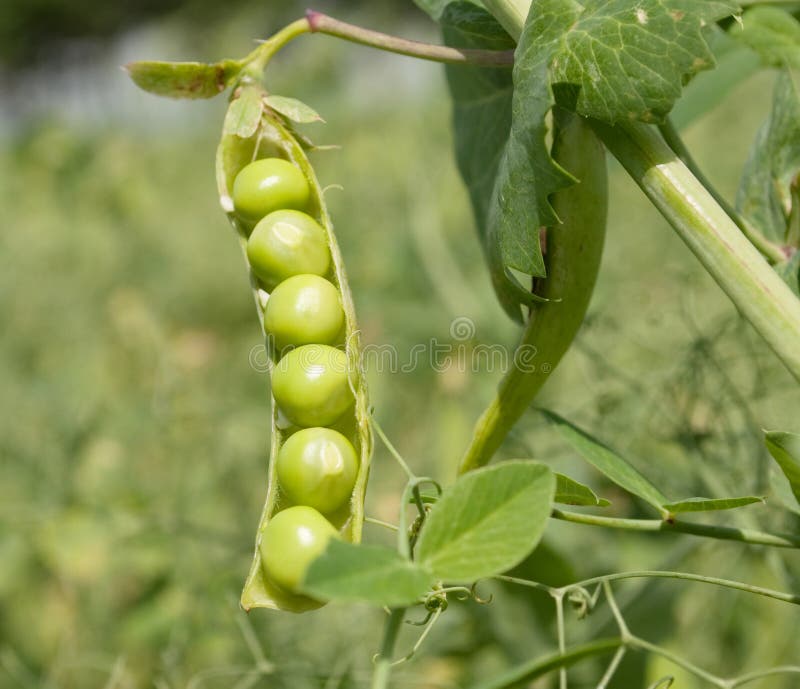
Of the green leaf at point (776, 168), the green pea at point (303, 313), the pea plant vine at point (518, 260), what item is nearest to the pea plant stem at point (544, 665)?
the pea plant vine at point (518, 260)

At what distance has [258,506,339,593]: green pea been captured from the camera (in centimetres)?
42

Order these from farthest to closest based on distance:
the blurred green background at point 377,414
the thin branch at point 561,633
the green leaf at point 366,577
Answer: the blurred green background at point 377,414 < the thin branch at point 561,633 < the green leaf at point 366,577

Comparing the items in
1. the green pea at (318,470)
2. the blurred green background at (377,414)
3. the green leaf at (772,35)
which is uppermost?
the green leaf at (772,35)

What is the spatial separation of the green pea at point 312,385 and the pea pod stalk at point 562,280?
3.5 inches

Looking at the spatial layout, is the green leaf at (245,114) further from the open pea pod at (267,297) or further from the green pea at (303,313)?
the green pea at (303,313)

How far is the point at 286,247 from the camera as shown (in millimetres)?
546

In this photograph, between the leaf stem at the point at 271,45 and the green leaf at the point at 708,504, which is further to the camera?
the leaf stem at the point at 271,45

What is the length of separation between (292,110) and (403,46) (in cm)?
9

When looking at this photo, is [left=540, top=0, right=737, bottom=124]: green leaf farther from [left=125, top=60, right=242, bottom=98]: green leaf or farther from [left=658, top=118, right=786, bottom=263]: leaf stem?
[left=125, top=60, right=242, bottom=98]: green leaf

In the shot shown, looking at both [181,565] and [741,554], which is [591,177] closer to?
[741,554]

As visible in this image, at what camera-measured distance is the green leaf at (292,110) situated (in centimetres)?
57

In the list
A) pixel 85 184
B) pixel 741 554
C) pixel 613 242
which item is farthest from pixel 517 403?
pixel 85 184

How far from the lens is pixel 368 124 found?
3.22 metres

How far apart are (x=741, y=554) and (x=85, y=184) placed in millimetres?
3001
